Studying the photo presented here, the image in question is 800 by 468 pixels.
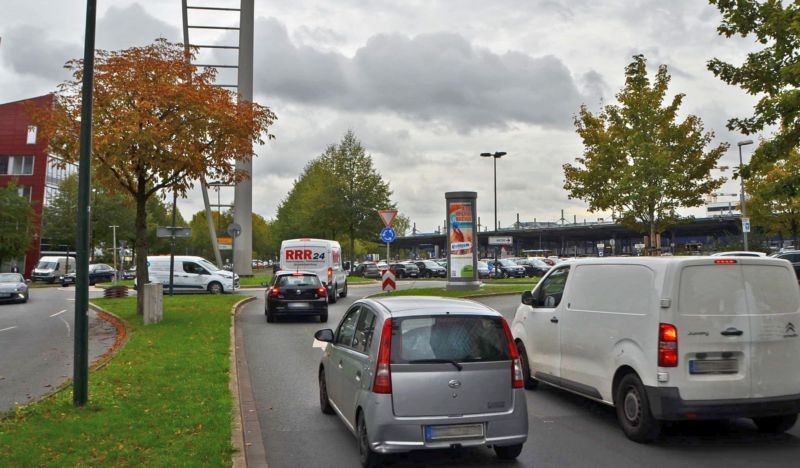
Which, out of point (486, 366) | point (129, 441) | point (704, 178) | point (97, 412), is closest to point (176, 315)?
point (97, 412)

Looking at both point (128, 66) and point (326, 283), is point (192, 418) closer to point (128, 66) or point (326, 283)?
point (128, 66)

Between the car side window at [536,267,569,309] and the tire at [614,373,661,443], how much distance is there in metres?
1.68

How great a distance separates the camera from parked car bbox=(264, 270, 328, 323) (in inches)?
782

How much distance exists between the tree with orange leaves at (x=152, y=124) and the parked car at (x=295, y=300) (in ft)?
11.1

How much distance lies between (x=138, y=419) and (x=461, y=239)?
72.6 ft

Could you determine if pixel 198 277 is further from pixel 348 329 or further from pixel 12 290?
pixel 348 329

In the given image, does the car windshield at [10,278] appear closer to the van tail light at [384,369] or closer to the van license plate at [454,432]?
the van tail light at [384,369]

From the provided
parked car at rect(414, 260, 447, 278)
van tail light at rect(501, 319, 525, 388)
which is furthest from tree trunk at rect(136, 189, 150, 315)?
parked car at rect(414, 260, 447, 278)

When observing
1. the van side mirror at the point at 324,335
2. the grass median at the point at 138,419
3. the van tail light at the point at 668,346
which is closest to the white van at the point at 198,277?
the grass median at the point at 138,419

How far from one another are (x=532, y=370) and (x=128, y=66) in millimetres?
14198

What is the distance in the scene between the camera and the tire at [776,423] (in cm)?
736

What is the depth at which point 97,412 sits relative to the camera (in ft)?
26.2

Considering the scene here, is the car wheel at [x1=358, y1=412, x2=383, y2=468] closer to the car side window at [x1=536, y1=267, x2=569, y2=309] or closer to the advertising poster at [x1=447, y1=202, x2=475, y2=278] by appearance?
the car side window at [x1=536, y1=267, x2=569, y2=309]

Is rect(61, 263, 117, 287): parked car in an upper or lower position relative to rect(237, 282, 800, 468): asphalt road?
upper
